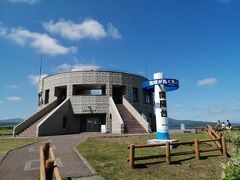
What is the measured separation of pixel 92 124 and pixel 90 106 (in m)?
3.53

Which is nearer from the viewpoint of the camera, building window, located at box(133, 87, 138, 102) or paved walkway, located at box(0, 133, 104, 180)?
paved walkway, located at box(0, 133, 104, 180)

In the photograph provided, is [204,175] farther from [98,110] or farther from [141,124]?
[98,110]

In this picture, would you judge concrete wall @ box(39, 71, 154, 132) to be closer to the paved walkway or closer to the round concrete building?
the round concrete building

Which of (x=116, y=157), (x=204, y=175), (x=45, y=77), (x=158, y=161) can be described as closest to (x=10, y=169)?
(x=116, y=157)

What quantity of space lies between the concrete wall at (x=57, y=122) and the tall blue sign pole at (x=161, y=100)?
1719cm

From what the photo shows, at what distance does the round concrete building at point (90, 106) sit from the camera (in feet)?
106

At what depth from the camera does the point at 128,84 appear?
38.5 meters

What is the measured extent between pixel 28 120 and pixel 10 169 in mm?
24244

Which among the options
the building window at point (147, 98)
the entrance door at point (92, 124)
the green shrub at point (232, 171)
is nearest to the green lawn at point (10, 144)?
the green shrub at point (232, 171)

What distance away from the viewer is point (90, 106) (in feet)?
117

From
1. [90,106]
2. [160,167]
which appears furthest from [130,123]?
[160,167]

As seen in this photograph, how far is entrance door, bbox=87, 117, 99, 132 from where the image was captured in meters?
37.4

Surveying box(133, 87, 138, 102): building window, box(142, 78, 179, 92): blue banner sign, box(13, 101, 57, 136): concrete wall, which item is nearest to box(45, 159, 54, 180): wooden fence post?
box(142, 78, 179, 92): blue banner sign

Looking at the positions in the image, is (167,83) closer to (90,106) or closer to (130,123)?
(130,123)
